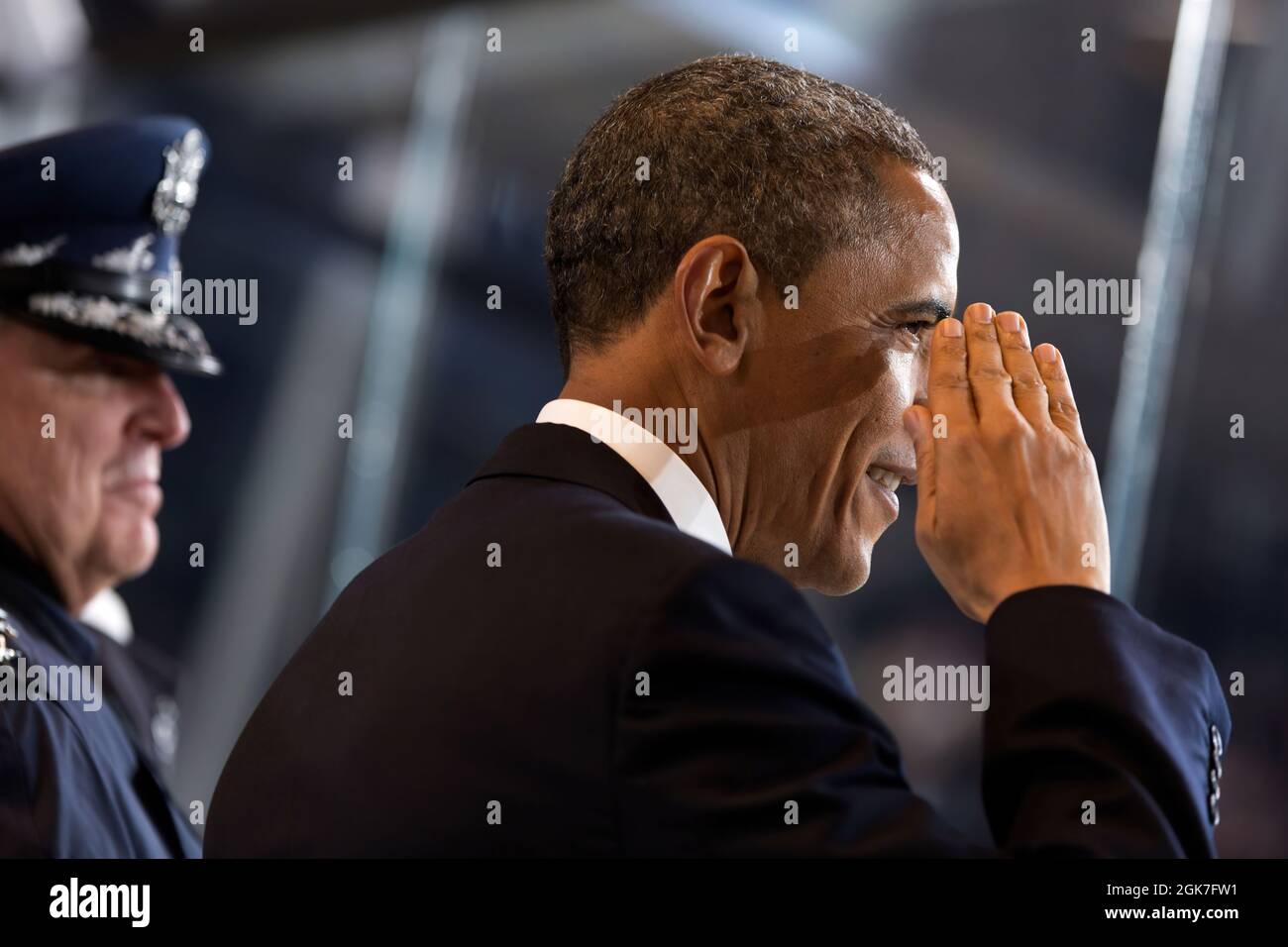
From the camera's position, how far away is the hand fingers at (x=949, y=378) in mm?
1091

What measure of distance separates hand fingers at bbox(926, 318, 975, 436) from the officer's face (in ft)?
3.78

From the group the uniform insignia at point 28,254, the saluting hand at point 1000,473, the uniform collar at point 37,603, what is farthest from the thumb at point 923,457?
the uniform insignia at point 28,254

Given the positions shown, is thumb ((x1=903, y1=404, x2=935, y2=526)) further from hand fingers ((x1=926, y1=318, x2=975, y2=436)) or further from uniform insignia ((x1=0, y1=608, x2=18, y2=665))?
uniform insignia ((x1=0, y1=608, x2=18, y2=665))

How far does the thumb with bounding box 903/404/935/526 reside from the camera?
3.49ft

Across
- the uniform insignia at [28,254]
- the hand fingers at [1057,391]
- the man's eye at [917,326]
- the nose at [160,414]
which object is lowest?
the hand fingers at [1057,391]

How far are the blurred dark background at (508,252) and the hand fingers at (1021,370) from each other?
141cm

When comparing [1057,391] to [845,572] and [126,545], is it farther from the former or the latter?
[126,545]

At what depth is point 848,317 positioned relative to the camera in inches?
44.8

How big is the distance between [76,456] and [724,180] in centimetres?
105

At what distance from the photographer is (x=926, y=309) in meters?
1.16

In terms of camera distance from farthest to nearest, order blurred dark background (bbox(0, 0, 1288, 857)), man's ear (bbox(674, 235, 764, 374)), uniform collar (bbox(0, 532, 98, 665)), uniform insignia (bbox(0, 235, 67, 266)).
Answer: blurred dark background (bbox(0, 0, 1288, 857)), uniform insignia (bbox(0, 235, 67, 266)), uniform collar (bbox(0, 532, 98, 665)), man's ear (bbox(674, 235, 764, 374))

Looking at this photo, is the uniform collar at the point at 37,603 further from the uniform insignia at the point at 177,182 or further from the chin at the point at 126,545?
the uniform insignia at the point at 177,182

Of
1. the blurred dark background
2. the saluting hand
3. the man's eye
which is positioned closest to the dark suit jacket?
the saluting hand

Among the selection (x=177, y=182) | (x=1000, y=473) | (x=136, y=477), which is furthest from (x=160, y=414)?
(x=1000, y=473)
